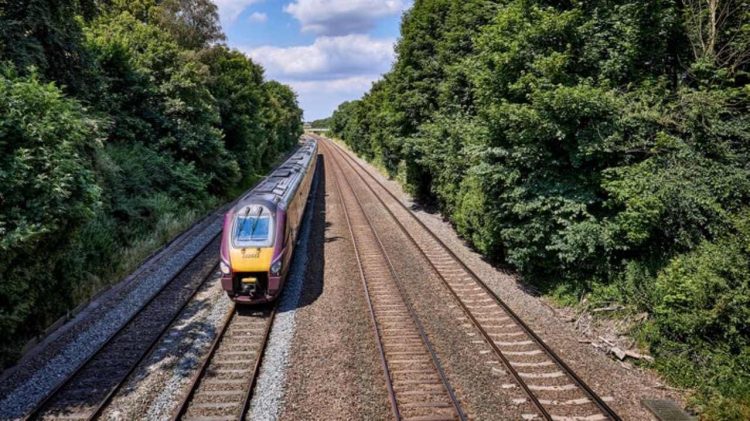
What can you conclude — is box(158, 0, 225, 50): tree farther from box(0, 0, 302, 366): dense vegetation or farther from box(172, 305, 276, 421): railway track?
box(172, 305, 276, 421): railway track

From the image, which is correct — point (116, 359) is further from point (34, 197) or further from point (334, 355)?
point (334, 355)

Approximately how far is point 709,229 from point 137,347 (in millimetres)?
12996

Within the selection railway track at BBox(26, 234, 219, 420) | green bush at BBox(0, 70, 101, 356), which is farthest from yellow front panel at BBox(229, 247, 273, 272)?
green bush at BBox(0, 70, 101, 356)

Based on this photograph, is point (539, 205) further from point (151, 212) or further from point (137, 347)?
point (151, 212)

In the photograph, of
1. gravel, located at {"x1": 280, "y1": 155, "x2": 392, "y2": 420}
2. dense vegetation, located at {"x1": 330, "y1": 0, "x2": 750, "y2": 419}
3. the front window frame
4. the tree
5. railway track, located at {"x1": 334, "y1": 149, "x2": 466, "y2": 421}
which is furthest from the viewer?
the tree

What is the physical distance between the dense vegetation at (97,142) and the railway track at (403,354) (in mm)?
7580

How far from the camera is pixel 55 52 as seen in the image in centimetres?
1394

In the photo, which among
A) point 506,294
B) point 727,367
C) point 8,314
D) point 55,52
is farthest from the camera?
point 55,52

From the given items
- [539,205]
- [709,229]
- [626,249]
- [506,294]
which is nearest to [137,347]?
[506,294]

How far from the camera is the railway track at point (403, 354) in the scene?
7.44 m

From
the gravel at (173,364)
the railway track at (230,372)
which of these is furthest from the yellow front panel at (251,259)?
the gravel at (173,364)

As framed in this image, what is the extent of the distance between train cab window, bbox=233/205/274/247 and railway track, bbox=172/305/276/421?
1922 mm

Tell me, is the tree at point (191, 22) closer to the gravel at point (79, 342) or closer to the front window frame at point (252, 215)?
the gravel at point (79, 342)

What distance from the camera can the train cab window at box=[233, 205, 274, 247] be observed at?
452 inches
